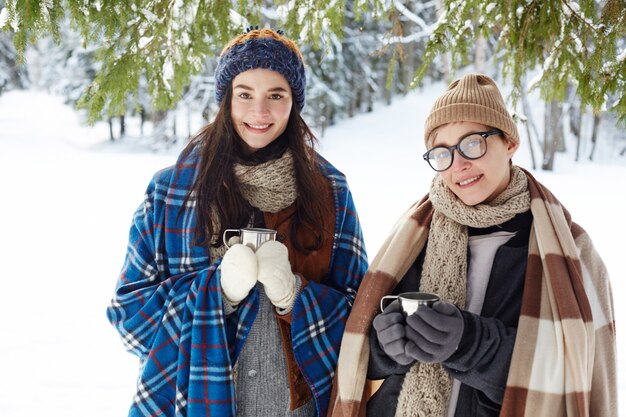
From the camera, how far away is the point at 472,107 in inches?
78.8

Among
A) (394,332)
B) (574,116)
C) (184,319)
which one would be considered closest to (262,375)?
(184,319)

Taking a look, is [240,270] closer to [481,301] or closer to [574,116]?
[481,301]

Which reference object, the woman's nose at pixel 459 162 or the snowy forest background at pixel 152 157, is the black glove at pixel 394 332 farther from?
the snowy forest background at pixel 152 157

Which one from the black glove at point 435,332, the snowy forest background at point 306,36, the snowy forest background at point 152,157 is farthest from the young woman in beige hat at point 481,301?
the snowy forest background at point 306,36

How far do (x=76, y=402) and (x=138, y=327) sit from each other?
2612 millimetres

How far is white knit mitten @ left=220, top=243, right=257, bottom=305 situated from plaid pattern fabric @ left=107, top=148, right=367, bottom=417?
0.26 feet

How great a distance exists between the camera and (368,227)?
33.8ft

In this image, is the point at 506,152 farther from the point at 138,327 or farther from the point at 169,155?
the point at 169,155

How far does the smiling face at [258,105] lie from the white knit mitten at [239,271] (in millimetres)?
524

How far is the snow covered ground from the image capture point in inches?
190

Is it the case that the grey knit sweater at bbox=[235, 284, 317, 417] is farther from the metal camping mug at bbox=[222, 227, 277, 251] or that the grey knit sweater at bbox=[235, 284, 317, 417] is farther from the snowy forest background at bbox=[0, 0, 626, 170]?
the snowy forest background at bbox=[0, 0, 626, 170]

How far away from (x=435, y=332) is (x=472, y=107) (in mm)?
801

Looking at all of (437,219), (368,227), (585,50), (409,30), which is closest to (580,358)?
(437,219)

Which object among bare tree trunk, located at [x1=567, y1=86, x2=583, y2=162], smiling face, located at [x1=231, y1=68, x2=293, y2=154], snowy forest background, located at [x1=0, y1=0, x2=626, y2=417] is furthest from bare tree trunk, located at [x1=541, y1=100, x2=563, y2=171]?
smiling face, located at [x1=231, y1=68, x2=293, y2=154]
